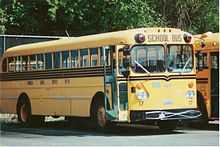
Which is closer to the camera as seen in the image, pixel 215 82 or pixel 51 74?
pixel 215 82

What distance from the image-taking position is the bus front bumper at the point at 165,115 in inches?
731

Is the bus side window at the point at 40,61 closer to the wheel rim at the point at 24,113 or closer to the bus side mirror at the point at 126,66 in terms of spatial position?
the wheel rim at the point at 24,113

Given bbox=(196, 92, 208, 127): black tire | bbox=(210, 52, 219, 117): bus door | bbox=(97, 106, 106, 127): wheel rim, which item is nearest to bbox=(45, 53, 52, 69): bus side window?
bbox=(97, 106, 106, 127): wheel rim

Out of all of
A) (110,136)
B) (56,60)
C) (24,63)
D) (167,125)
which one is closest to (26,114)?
(24,63)

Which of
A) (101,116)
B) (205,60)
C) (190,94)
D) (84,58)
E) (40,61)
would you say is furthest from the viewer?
(40,61)

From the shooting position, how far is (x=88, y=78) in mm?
20125

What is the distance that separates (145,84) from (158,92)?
0.43 meters

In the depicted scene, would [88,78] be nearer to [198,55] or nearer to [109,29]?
[198,55]

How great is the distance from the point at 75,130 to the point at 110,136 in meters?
3.19

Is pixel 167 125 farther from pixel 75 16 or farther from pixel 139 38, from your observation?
pixel 75 16

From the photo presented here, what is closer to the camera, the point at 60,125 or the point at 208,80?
the point at 208,80

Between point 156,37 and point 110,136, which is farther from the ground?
point 156,37

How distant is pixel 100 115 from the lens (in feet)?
64.3

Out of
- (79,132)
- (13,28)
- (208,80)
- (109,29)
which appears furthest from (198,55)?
(13,28)
